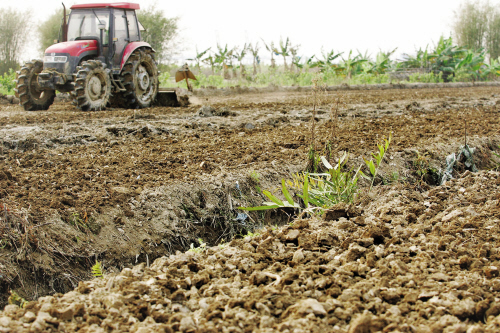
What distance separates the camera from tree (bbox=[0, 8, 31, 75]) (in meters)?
24.5

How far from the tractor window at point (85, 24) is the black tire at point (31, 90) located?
1019 mm

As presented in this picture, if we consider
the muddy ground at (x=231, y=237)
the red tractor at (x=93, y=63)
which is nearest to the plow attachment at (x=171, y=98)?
the red tractor at (x=93, y=63)

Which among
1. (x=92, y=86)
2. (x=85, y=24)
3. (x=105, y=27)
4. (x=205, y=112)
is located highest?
(x=85, y=24)

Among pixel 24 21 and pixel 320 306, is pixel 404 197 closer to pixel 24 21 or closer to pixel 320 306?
pixel 320 306

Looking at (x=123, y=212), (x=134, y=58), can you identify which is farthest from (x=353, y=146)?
(x=134, y=58)

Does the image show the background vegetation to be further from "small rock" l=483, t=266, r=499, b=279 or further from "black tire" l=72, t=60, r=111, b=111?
"small rock" l=483, t=266, r=499, b=279

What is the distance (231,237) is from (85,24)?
775 cm

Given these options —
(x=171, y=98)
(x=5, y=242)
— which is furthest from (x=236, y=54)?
(x=5, y=242)

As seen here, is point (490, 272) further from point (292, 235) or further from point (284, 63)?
point (284, 63)

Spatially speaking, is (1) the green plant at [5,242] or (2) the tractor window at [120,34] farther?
(2) the tractor window at [120,34]

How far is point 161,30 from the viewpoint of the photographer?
1195 inches

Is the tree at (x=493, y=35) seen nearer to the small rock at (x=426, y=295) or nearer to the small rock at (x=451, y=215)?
the small rock at (x=451, y=215)

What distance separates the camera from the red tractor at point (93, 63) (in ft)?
29.3

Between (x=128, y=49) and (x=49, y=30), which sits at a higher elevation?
(x=49, y=30)
